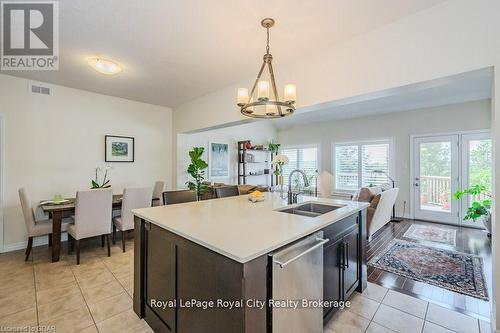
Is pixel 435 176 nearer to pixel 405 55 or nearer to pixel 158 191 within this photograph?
pixel 405 55

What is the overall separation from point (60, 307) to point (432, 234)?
5.60 meters

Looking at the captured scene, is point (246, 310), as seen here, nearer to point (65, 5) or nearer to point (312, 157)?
point (65, 5)

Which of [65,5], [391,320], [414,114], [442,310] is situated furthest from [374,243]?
[65,5]

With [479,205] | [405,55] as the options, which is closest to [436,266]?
[479,205]

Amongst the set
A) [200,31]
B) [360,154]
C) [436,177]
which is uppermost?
[200,31]

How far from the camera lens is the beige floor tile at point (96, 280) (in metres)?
2.43

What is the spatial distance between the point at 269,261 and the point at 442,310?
80.0 inches

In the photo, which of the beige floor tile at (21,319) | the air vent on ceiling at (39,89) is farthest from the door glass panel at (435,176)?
the air vent on ceiling at (39,89)

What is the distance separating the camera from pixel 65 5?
1885 millimetres

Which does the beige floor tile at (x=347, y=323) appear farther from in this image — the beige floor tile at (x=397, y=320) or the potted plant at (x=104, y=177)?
the potted plant at (x=104, y=177)

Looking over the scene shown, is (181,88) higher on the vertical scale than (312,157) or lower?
higher

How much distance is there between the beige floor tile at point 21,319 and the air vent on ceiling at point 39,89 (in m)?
3.26

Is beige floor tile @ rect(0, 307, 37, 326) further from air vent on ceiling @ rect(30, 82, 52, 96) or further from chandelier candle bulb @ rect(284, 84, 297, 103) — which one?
air vent on ceiling @ rect(30, 82, 52, 96)

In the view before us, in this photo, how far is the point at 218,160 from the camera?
6.13 metres
